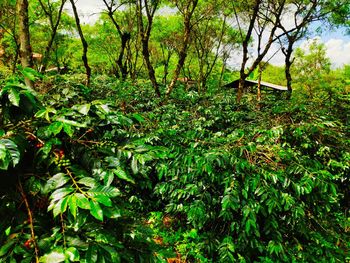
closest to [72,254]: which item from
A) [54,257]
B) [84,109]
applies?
[54,257]

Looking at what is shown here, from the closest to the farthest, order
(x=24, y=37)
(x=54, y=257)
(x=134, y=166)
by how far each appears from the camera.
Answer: (x=54, y=257) < (x=134, y=166) < (x=24, y=37)

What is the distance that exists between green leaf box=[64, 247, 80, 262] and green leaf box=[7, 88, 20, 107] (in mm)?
911

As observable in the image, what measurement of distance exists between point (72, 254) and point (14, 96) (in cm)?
101

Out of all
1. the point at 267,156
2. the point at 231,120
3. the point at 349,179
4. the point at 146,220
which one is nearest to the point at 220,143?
the point at 267,156

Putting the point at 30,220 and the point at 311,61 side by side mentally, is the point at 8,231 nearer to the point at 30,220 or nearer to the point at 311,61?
the point at 30,220

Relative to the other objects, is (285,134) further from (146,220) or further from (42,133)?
(42,133)

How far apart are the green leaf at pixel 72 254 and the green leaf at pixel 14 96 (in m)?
0.91

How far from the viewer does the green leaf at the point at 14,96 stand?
1.71 metres

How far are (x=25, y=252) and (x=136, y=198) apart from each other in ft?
10.8

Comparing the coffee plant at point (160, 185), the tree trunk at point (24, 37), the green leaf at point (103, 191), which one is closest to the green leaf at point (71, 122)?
the coffee plant at point (160, 185)

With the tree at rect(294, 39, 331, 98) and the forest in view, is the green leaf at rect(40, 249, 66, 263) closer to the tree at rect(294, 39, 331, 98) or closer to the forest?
the forest

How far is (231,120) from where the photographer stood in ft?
22.3

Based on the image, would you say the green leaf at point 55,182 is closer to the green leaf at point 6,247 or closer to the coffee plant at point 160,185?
the coffee plant at point 160,185

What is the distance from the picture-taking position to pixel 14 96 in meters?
1.74
